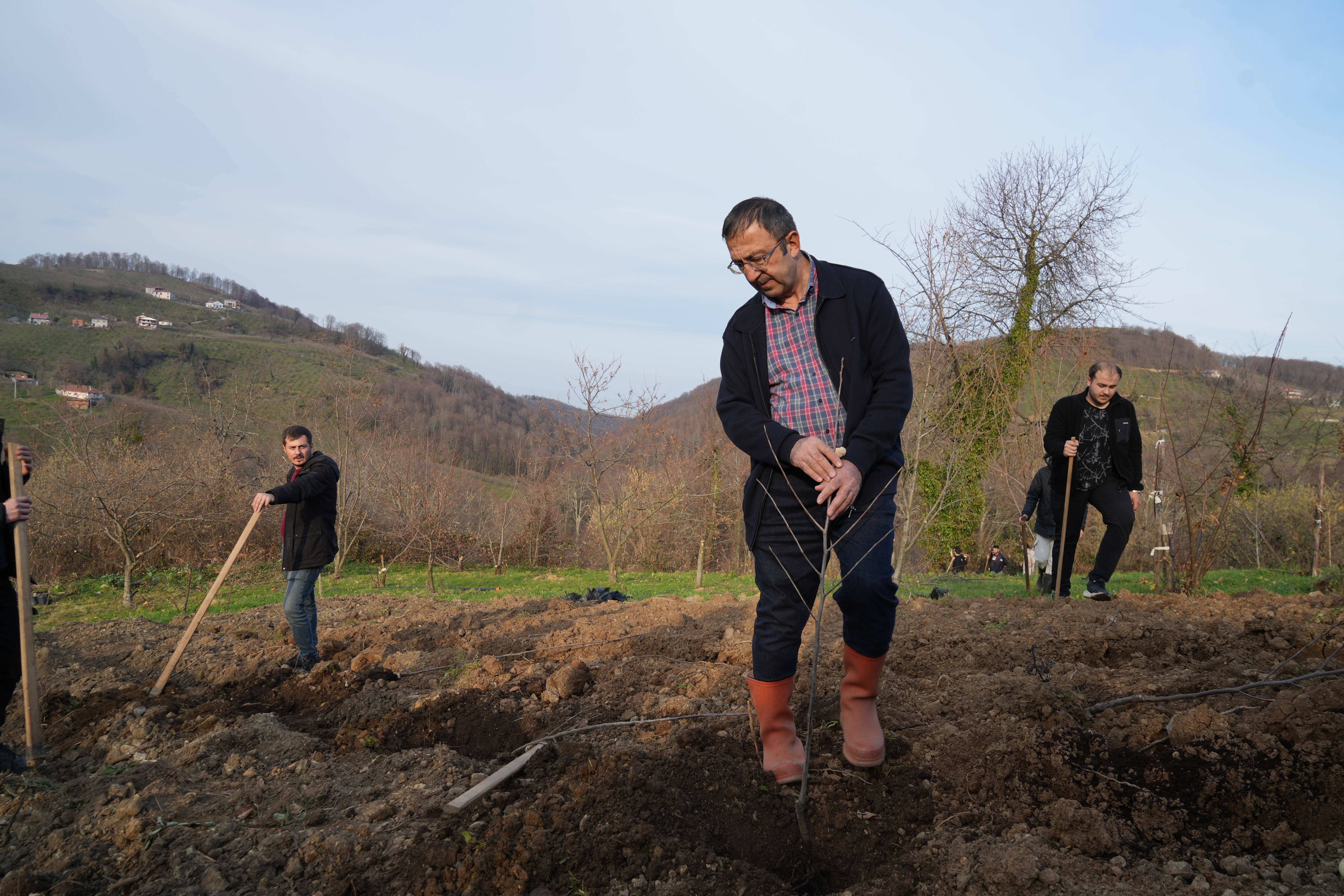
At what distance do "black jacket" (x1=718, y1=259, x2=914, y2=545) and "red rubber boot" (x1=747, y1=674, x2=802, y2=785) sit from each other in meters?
0.53

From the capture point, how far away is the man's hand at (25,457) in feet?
12.0

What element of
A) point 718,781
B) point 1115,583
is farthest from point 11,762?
point 1115,583

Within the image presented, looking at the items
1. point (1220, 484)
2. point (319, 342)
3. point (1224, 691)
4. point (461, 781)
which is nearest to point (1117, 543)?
point (1220, 484)

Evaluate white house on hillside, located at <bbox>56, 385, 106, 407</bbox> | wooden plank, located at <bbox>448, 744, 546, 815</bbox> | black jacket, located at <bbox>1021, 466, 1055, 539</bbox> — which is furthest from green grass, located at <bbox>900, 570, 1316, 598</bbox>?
white house on hillside, located at <bbox>56, 385, 106, 407</bbox>

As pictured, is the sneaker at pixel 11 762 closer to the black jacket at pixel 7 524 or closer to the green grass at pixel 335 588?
the black jacket at pixel 7 524

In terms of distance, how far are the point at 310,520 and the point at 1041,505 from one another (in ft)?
20.9

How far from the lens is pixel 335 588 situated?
16.6 meters

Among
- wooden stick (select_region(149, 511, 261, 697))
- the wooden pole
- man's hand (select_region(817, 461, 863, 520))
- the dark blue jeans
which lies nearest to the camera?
man's hand (select_region(817, 461, 863, 520))

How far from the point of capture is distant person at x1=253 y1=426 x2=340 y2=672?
506 cm

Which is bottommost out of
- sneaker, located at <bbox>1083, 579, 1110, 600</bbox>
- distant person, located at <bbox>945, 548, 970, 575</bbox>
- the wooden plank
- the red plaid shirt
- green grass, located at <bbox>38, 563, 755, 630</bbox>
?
green grass, located at <bbox>38, 563, 755, 630</bbox>

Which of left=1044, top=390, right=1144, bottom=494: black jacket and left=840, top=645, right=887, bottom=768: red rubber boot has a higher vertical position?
left=1044, top=390, right=1144, bottom=494: black jacket

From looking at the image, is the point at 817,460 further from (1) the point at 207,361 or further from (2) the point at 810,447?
(1) the point at 207,361

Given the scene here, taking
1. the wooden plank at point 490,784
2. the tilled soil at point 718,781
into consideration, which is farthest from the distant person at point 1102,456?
the wooden plank at point 490,784

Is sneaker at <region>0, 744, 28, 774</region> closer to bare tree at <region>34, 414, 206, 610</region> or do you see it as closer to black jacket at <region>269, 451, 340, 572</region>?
black jacket at <region>269, 451, 340, 572</region>
